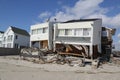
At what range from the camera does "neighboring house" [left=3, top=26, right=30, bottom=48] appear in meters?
74.6

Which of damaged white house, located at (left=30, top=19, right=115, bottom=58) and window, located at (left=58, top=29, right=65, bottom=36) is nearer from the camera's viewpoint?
damaged white house, located at (left=30, top=19, right=115, bottom=58)

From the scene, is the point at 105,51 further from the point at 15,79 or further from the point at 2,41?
the point at 2,41

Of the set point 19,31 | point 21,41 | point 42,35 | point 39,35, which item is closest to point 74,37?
point 42,35

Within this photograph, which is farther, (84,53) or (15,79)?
(84,53)

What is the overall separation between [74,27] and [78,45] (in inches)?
164

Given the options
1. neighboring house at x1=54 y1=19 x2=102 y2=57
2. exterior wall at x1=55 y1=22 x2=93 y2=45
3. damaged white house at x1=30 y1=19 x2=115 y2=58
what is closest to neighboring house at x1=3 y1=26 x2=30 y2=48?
damaged white house at x1=30 y1=19 x2=115 y2=58

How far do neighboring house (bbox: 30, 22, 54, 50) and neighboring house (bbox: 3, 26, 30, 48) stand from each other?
57.6 feet

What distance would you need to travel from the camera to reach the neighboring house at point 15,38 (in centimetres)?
7462

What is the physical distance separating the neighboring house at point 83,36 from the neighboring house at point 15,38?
2645 cm

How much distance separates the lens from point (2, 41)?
81.8 metres

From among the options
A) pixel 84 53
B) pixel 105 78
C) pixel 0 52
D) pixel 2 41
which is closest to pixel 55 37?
pixel 84 53

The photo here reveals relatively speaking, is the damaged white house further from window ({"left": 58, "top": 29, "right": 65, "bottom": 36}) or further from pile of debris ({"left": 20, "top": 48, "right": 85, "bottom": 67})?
pile of debris ({"left": 20, "top": 48, "right": 85, "bottom": 67})

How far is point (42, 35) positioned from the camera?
55.1m

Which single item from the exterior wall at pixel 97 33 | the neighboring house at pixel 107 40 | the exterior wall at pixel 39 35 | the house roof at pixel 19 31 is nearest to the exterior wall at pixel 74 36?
the exterior wall at pixel 97 33
